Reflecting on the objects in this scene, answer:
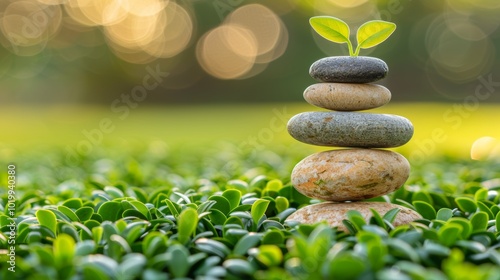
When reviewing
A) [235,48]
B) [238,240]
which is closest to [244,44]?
[235,48]

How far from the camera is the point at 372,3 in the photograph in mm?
21812

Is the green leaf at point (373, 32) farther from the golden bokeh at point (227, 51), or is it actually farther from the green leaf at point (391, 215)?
the golden bokeh at point (227, 51)

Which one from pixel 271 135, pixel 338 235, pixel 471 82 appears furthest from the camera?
pixel 471 82

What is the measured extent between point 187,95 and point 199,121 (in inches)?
568

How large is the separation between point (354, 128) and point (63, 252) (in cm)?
167

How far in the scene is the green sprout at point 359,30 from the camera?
325cm

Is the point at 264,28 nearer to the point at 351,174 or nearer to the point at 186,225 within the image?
the point at 351,174

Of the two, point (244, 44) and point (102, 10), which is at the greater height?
point (102, 10)

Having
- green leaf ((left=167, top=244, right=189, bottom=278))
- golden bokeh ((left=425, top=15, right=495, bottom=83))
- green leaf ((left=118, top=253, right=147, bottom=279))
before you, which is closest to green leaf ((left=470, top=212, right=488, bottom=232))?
green leaf ((left=167, top=244, right=189, bottom=278))

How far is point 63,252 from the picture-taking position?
2.32 meters

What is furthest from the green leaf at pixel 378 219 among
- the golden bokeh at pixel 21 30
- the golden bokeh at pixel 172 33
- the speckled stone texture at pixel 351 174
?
the golden bokeh at pixel 172 33

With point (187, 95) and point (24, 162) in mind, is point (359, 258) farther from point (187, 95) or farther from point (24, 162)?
point (187, 95)

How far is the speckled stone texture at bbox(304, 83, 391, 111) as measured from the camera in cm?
325

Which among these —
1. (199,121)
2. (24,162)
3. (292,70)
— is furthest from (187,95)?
(24,162)
